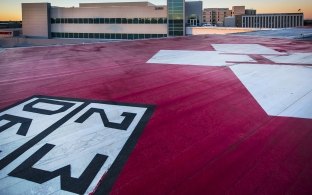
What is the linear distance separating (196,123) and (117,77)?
99.2 inches

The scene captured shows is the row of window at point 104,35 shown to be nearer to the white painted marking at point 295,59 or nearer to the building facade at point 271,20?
the white painted marking at point 295,59

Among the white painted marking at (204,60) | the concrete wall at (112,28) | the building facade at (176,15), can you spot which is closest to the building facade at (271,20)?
the building facade at (176,15)

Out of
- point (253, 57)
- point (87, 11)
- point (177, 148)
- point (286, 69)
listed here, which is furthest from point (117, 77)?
point (87, 11)

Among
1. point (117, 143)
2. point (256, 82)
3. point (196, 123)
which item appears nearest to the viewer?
point (117, 143)

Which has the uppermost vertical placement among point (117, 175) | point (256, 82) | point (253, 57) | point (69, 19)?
point (69, 19)

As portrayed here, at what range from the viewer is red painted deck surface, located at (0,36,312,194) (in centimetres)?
178

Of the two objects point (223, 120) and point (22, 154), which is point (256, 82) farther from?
point (22, 154)

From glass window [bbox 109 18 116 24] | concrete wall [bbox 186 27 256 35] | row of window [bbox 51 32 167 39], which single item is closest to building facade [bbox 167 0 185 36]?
concrete wall [bbox 186 27 256 35]

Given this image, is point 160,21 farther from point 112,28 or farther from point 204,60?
point 204,60

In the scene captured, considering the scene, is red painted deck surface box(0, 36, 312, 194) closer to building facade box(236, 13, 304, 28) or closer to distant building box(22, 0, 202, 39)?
distant building box(22, 0, 202, 39)

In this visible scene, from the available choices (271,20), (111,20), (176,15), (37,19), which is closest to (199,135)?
(176,15)

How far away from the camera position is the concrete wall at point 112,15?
51.9 meters

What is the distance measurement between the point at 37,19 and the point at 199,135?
2512 inches

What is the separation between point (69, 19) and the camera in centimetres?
5566
